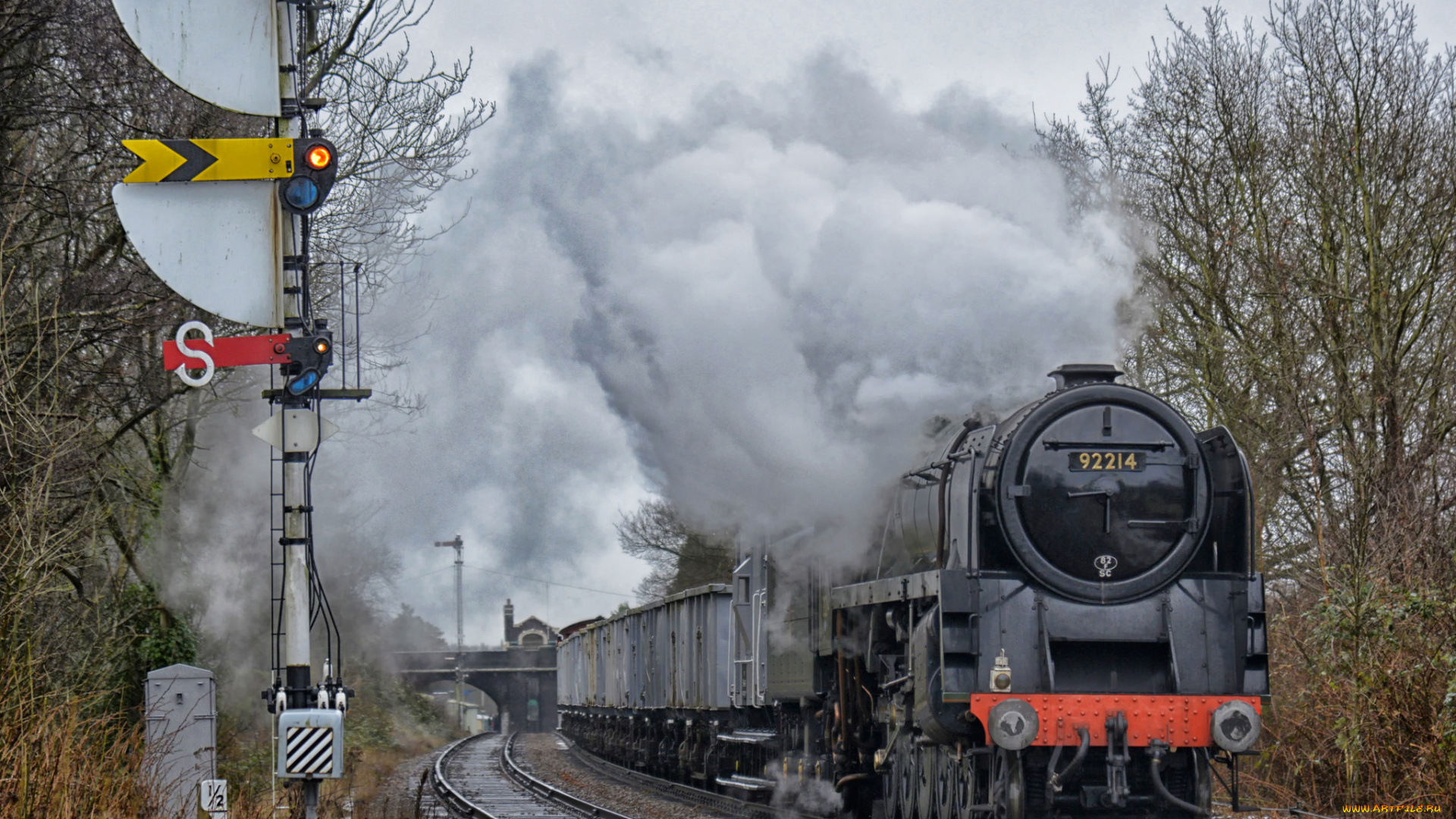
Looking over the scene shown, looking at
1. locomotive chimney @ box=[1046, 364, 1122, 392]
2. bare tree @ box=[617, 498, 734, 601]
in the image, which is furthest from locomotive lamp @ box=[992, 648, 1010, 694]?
bare tree @ box=[617, 498, 734, 601]

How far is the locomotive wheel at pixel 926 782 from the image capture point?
9.05 meters

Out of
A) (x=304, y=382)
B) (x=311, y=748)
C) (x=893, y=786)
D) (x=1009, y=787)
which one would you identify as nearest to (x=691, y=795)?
(x=893, y=786)

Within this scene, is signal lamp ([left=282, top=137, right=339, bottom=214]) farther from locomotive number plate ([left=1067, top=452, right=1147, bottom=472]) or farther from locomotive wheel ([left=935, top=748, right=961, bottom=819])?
locomotive wheel ([left=935, top=748, right=961, bottom=819])

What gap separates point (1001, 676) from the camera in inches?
325

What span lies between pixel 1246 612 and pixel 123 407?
10.1 m

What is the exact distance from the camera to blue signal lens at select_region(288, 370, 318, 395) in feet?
24.6

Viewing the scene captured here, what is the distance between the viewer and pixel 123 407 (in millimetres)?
13609

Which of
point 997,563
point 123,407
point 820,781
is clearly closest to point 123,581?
point 123,407

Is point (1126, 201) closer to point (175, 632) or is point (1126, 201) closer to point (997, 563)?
point (997, 563)

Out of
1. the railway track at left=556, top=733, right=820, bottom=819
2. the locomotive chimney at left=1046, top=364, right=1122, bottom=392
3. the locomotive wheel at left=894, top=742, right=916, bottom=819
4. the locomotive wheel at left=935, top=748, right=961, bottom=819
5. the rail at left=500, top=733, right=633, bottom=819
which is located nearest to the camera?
the locomotive wheel at left=935, top=748, right=961, bottom=819

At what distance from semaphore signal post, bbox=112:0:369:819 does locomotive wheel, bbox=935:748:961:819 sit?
11.8 feet

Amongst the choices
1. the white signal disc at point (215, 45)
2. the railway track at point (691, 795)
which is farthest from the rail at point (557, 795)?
the white signal disc at point (215, 45)

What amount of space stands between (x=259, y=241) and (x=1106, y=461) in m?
4.92

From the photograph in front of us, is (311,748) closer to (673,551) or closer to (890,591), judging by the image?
(890,591)
